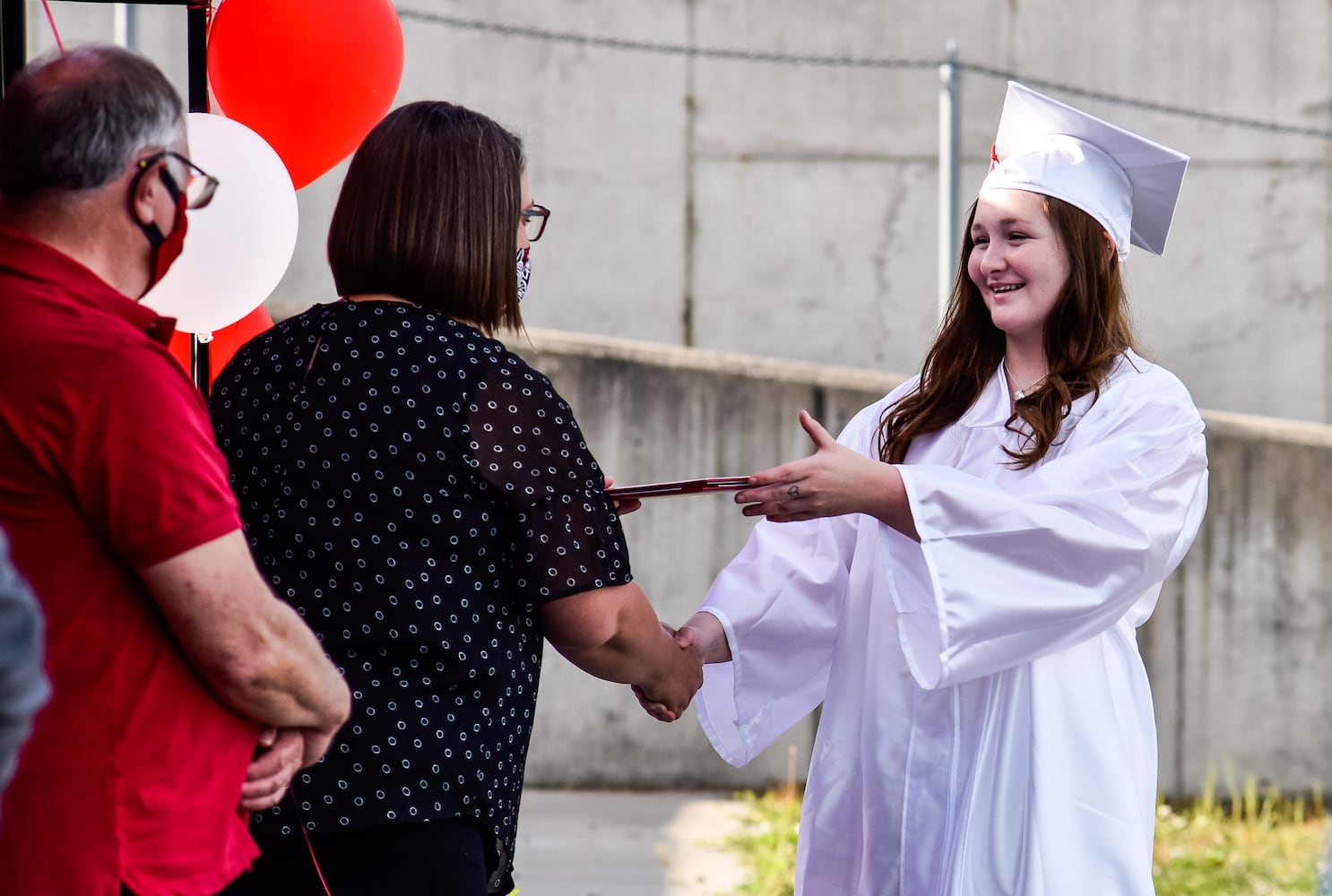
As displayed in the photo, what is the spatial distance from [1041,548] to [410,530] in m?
1.07

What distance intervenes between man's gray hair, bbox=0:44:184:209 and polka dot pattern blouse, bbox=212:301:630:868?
395mm

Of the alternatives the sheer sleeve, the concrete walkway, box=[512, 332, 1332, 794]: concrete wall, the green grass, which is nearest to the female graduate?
the sheer sleeve

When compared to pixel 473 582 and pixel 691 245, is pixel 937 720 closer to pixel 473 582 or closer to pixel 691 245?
pixel 473 582

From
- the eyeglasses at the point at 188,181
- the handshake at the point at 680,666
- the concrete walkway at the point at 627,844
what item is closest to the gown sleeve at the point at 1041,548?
the handshake at the point at 680,666

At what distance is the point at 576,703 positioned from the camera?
6.46 metres

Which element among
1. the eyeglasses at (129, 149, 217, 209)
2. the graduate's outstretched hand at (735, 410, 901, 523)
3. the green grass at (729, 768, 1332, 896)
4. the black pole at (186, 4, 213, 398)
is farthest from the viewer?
the green grass at (729, 768, 1332, 896)

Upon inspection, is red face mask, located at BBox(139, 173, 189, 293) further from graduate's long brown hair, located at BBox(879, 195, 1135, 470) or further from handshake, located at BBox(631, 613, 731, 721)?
graduate's long brown hair, located at BBox(879, 195, 1135, 470)

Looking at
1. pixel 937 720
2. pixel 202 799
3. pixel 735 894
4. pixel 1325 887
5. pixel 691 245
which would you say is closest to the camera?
pixel 202 799

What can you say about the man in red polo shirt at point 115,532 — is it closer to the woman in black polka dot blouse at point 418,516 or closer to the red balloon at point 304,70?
the woman in black polka dot blouse at point 418,516

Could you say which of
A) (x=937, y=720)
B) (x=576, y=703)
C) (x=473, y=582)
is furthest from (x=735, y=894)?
(x=473, y=582)

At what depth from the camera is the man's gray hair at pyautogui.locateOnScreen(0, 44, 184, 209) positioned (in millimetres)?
1576

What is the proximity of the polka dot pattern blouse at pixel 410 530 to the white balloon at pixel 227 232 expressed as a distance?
81 cm

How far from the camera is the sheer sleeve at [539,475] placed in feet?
6.21

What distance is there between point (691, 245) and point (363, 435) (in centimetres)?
675
